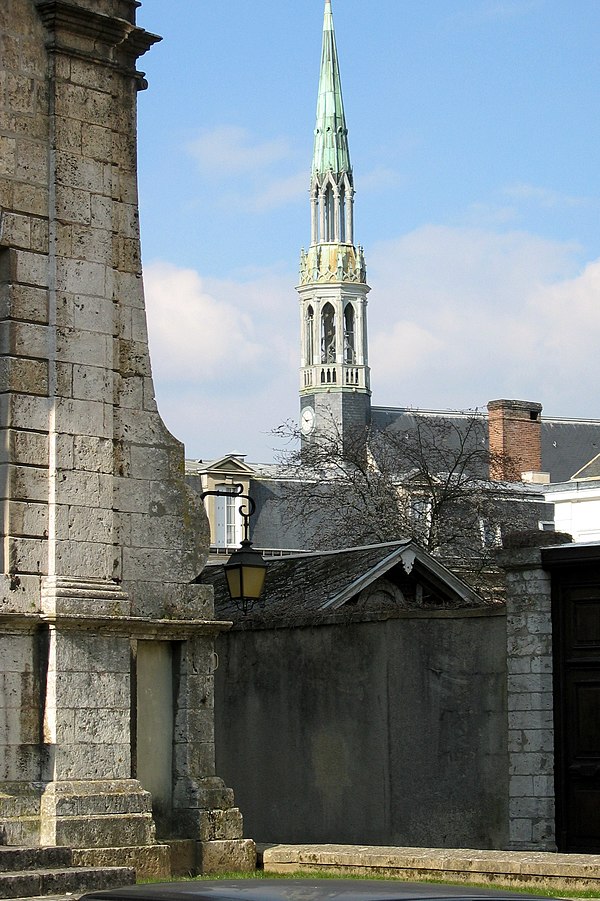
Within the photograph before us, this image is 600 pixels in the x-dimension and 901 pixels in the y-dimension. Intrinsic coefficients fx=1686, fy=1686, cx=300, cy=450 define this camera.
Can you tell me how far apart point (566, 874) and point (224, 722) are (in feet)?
19.5

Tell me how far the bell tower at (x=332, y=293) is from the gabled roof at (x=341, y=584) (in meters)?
76.4

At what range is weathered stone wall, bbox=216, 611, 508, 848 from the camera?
1428 cm

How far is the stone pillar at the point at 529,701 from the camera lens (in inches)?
535

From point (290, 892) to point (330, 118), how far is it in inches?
3595

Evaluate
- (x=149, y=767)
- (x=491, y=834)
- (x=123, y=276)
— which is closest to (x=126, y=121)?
(x=123, y=276)

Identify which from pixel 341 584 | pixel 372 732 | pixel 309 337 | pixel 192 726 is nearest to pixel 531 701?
pixel 372 732

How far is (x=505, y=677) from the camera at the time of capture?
14.1m

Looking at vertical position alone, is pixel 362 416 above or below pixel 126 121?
above

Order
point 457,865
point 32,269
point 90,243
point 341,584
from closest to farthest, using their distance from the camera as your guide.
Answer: point 457,865
point 32,269
point 90,243
point 341,584

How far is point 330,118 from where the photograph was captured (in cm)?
9412

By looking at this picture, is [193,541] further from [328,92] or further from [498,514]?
[328,92]

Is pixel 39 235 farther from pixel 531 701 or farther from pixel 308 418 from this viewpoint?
pixel 308 418

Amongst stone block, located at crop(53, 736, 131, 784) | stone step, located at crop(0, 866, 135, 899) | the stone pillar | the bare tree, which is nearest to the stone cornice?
stone block, located at crop(53, 736, 131, 784)

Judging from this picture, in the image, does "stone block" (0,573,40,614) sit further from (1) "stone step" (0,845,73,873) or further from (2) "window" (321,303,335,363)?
(2) "window" (321,303,335,363)
